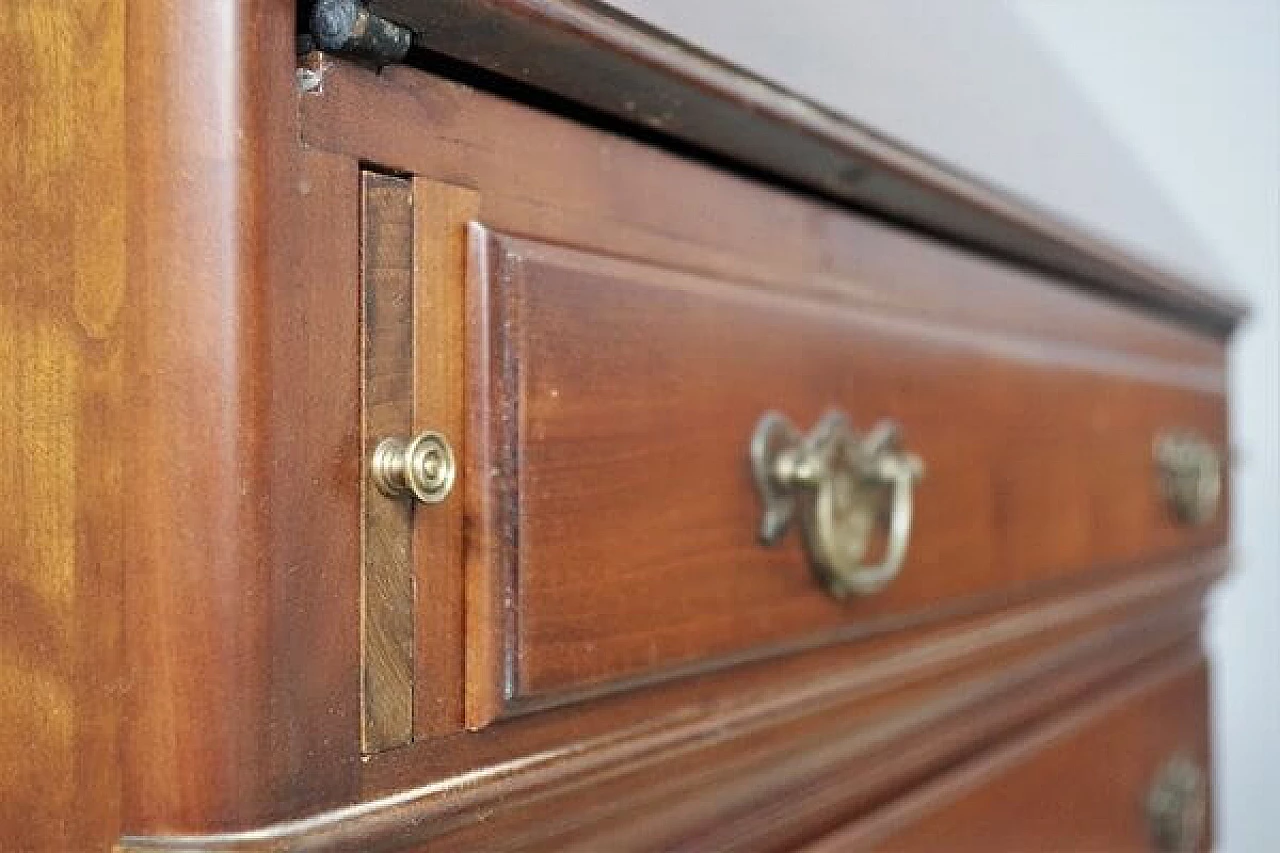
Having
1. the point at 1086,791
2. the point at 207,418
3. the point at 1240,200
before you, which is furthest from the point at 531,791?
the point at 1240,200

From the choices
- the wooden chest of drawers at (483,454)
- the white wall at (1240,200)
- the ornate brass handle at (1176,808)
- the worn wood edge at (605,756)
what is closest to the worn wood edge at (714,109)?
the wooden chest of drawers at (483,454)

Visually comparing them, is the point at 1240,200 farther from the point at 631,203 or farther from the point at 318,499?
the point at 318,499

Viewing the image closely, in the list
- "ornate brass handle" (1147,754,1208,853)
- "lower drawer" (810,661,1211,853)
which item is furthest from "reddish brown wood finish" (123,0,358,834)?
"ornate brass handle" (1147,754,1208,853)

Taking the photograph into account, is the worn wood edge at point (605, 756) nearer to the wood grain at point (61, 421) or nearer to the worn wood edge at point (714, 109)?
the wood grain at point (61, 421)

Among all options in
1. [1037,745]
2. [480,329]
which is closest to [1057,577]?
[1037,745]

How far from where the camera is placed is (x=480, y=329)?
1.14ft

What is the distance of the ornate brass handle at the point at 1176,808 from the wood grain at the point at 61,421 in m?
0.71

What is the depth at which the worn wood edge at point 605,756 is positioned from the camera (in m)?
0.30

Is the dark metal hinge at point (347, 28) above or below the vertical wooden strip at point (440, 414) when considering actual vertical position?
above

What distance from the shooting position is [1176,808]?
896 mm

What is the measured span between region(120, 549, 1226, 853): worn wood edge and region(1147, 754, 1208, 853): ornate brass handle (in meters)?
0.15

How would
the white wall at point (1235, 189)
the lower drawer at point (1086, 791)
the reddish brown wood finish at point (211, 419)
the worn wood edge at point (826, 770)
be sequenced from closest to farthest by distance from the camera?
the reddish brown wood finish at point (211, 419) → the worn wood edge at point (826, 770) → the lower drawer at point (1086, 791) → the white wall at point (1235, 189)

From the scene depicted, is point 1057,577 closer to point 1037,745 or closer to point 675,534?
point 1037,745

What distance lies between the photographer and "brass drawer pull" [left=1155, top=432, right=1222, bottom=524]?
0.90 m
